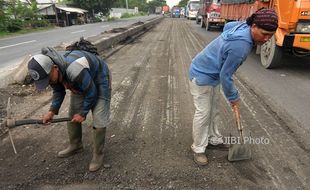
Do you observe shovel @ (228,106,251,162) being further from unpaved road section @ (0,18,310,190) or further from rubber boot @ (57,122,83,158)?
rubber boot @ (57,122,83,158)

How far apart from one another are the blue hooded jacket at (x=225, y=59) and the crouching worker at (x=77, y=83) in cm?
103

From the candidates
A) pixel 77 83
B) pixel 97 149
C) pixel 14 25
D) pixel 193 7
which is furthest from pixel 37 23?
pixel 77 83

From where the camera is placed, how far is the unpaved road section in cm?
282

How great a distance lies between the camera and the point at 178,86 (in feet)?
19.5

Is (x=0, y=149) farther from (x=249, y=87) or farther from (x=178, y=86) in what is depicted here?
(x=249, y=87)

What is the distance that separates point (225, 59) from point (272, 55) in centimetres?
505

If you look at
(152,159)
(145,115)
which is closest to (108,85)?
(152,159)

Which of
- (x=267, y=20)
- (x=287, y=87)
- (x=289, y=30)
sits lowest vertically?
(x=287, y=87)

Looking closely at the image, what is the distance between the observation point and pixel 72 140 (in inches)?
130

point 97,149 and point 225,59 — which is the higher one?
point 225,59

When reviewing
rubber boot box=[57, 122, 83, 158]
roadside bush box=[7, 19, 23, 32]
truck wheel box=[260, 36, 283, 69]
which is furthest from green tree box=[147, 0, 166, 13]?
rubber boot box=[57, 122, 83, 158]

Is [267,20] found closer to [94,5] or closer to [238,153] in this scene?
[238,153]

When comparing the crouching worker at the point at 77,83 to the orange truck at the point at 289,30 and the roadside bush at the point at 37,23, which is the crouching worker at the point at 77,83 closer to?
the orange truck at the point at 289,30

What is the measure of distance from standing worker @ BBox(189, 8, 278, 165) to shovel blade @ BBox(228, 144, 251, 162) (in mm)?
295
